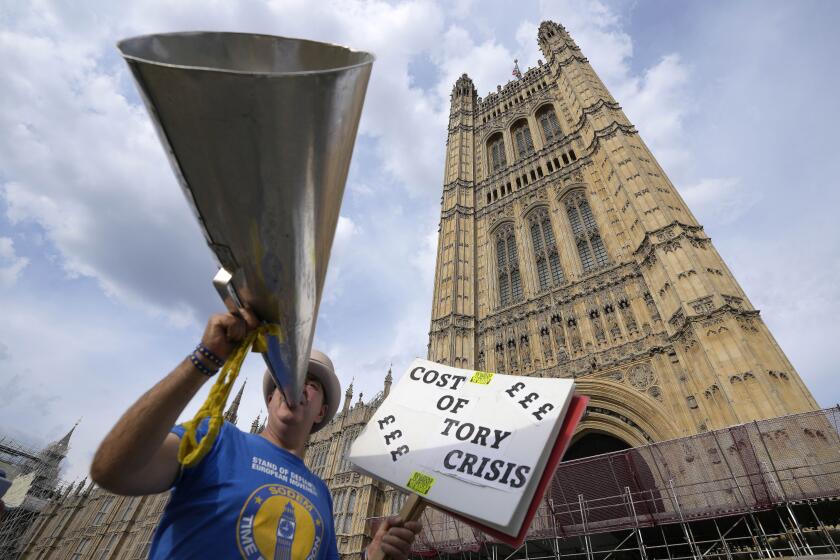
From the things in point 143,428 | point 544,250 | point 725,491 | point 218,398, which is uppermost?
point 544,250

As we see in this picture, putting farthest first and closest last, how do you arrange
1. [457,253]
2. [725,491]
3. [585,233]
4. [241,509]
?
[457,253], [585,233], [725,491], [241,509]

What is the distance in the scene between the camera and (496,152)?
2481 centimetres

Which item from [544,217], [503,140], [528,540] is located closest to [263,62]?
[528,540]

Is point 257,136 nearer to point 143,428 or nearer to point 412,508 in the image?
point 143,428

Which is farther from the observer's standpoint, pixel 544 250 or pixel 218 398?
pixel 544 250

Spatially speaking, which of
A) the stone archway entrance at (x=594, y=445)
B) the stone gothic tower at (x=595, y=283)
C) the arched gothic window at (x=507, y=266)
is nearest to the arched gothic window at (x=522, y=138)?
the stone gothic tower at (x=595, y=283)

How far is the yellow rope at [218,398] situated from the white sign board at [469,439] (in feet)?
4.05

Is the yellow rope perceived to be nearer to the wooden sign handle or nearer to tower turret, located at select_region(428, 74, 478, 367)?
the wooden sign handle

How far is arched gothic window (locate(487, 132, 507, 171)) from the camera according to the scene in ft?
77.2

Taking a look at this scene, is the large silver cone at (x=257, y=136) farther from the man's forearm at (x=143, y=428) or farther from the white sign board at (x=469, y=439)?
the white sign board at (x=469, y=439)

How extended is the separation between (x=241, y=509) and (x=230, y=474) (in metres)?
0.14

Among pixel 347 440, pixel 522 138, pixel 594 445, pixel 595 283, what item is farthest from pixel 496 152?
pixel 347 440

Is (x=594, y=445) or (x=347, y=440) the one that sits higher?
(x=347, y=440)

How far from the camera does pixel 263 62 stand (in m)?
0.74
